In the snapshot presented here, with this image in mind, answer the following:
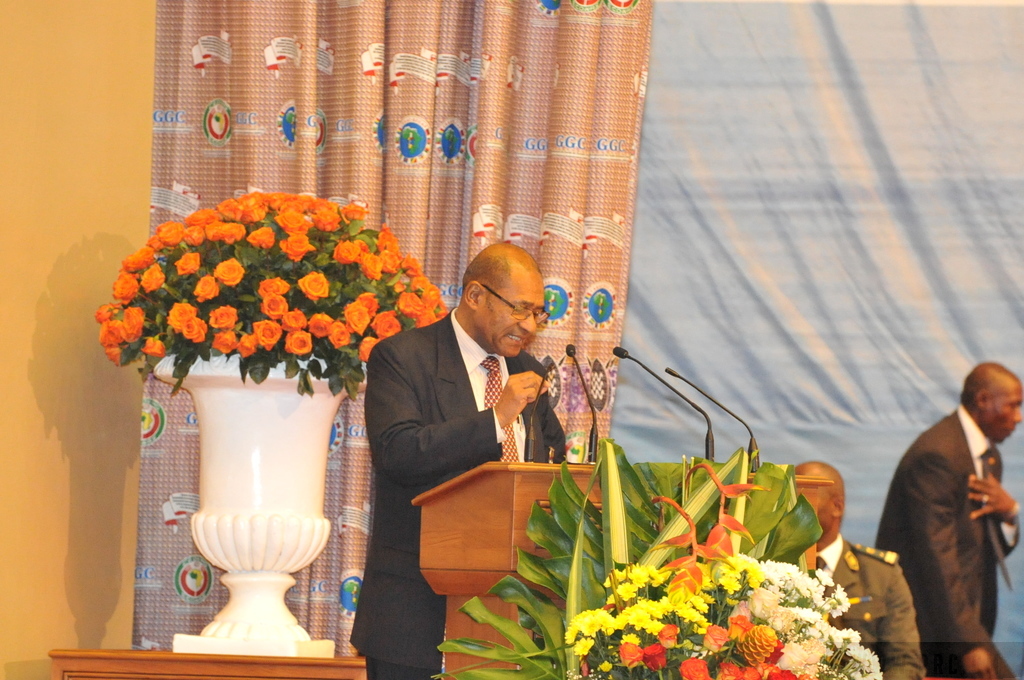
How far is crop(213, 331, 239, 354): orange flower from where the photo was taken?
325 centimetres

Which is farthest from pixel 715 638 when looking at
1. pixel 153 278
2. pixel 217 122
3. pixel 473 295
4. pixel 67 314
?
pixel 217 122

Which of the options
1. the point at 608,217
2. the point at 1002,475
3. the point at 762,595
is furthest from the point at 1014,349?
the point at 762,595

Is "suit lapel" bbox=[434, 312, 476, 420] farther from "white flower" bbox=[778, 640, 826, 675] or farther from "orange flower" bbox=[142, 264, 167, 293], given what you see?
"white flower" bbox=[778, 640, 826, 675]

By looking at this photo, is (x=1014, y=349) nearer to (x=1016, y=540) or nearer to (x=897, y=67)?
(x=1016, y=540)

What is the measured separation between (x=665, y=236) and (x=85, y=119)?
7.19ft

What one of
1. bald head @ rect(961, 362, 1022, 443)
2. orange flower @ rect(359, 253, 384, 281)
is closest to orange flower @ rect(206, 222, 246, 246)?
orange flower @ rect(359, 253, 384, 281)

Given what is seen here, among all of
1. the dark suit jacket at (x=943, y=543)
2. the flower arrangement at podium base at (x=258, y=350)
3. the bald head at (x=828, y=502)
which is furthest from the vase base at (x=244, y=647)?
the dark suit jacket at (x=943, y=543)

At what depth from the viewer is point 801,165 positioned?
4797 mm

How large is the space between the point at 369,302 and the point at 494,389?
473mm

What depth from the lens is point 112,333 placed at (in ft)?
11.0

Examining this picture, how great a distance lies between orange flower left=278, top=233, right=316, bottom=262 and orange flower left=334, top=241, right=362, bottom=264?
8 cm

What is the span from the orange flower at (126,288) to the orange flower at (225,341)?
30 centimetres

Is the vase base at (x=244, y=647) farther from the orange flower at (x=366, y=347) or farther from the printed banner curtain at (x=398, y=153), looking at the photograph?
the printed banner curtain at (x=398, y=153)

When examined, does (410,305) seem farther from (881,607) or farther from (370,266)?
(881,607)
